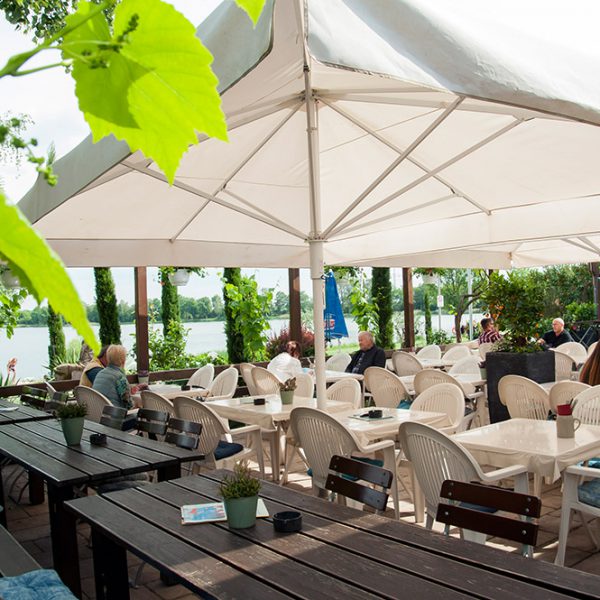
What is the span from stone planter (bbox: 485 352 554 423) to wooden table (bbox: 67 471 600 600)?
4310 mm

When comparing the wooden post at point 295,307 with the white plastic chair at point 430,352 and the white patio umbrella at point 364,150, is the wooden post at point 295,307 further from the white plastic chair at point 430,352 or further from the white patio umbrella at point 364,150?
the white patio umbrella at point 364,150

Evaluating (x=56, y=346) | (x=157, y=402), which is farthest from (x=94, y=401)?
(x=56, y=346)

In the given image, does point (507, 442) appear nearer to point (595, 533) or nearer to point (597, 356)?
point (595, 533)

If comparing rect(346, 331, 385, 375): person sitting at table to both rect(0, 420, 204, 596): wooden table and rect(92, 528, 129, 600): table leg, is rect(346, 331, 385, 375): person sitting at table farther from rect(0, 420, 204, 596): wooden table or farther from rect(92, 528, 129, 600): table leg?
rect(92, 528, 129, 600): table leg

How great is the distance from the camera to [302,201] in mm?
6441

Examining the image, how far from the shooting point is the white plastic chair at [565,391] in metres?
5.71

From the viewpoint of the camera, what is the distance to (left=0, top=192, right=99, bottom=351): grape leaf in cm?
26

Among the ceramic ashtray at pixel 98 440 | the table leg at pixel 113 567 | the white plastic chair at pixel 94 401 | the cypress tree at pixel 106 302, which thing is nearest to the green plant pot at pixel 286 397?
the white plastic chair at pixel 94 401

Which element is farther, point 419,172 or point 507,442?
point 419,172

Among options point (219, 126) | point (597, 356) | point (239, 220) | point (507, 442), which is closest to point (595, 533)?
point (507, 442)

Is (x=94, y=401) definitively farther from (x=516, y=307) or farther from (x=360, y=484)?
(x=516, y=307)

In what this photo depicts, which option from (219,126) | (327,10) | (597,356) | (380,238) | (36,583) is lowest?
(36,583)

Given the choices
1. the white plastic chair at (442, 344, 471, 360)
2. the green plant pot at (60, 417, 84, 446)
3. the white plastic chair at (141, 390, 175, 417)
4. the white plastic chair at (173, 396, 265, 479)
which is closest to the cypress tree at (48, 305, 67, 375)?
the white plastic chair at (141, 390, 175, 417)

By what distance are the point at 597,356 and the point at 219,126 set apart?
19.8 ft
